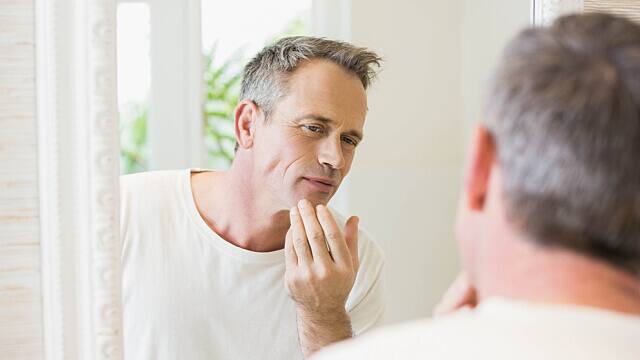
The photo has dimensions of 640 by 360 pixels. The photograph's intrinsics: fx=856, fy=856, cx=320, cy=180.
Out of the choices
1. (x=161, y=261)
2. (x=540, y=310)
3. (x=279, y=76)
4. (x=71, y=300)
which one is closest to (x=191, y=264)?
(x=161, y=261)

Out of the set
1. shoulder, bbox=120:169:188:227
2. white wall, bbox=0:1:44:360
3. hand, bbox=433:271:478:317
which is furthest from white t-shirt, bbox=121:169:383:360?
hand, bbox=433:271:478:317

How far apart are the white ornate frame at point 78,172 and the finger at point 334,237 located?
0.24 metres

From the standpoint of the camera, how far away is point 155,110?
38.8 inches

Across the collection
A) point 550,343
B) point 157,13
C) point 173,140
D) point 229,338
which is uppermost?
point 157,13

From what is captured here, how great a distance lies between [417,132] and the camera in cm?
109

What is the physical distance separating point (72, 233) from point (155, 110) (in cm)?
17

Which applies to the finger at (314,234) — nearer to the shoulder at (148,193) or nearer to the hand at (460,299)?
the shoulder at (148,193)

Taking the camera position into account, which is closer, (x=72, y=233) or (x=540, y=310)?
(x=540, y=310)

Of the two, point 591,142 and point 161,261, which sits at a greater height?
point 591,142

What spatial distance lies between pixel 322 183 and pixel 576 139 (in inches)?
21.5

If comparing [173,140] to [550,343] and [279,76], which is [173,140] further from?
[550,343]

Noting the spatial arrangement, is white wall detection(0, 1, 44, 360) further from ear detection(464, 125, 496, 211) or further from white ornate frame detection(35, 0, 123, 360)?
ear detection(464, 125, 496, 211)

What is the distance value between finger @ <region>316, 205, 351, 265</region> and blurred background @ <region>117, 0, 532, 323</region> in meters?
0.04

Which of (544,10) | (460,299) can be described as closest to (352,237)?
(460,299)
